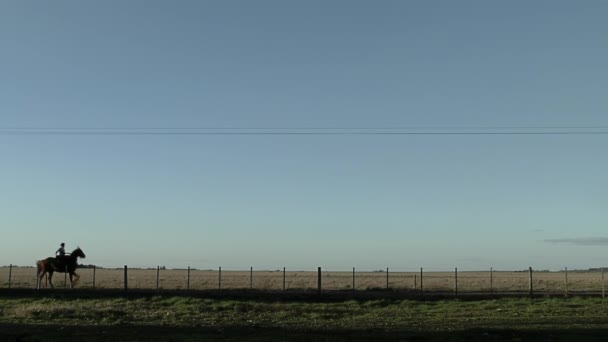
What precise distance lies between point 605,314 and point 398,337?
40.9ft

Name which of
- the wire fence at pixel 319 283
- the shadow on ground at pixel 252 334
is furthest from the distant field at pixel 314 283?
the shadow on ground at pixel 252 334

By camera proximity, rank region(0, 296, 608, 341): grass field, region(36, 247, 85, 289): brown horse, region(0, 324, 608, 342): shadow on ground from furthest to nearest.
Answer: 1. region(36, 247, 85, 289): brown horse
2. region(0, 296, 608, 341): grass field
3. region(0, 324, 608, 342): shadow on ground

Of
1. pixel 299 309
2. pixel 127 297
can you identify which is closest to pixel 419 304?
pixel 299 309

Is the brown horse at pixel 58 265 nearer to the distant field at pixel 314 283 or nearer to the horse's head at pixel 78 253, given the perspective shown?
the horse's head at pixel 78 253

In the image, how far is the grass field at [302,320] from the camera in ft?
59.4

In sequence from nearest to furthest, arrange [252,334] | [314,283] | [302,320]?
[252,334], [302,320], [314,283]

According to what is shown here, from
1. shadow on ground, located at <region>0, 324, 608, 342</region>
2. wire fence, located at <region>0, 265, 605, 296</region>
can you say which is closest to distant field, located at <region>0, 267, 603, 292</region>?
wire fence, located at <region>0, 265, 605, 296</region>

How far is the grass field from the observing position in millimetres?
18094

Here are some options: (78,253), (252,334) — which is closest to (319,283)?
(78,253)

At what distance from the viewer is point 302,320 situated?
23328 millimetres

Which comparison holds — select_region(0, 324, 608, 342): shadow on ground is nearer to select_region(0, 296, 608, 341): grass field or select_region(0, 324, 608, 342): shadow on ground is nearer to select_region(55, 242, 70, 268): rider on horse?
select_region(0, 296, 608, 341): grass field

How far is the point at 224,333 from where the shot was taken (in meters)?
18.7

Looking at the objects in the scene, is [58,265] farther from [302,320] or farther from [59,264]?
[302,320]

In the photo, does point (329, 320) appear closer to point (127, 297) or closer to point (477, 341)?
point (477, 341)
